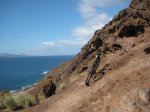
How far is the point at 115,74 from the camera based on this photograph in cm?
1609

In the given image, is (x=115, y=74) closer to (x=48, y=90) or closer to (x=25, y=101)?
(x=25, y=101)

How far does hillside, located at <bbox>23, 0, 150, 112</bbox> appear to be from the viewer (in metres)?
12.3

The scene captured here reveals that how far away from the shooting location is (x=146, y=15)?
85.9ft

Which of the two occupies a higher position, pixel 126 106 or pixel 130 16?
pixel 130 16

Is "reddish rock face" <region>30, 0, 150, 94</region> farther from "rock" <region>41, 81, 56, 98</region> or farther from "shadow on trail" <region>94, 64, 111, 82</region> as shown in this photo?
"shadow on trail" <region>94, 64, 111, 82</region>

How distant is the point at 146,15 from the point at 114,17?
176 inches

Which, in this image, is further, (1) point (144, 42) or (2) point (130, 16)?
(2) point (130, 16)

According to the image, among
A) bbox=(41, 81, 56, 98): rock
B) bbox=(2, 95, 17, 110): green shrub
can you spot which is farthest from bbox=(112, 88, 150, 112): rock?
bbox=(41, 81, 56, 98): rock

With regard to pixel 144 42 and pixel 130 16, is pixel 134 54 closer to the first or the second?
pixel 144 42

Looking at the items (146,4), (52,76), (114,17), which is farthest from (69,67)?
(146,4)

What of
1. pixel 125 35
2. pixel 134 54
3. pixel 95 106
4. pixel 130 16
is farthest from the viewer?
pixel 130 16

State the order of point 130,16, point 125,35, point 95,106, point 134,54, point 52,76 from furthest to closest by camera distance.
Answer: point 52,76, point 130,16, point 125,35, point 134,54, point 95,106

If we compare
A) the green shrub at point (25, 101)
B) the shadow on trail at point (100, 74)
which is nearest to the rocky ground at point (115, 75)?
the shadow on trail at point (100, 74)

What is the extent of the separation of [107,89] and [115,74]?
6.61 feet
